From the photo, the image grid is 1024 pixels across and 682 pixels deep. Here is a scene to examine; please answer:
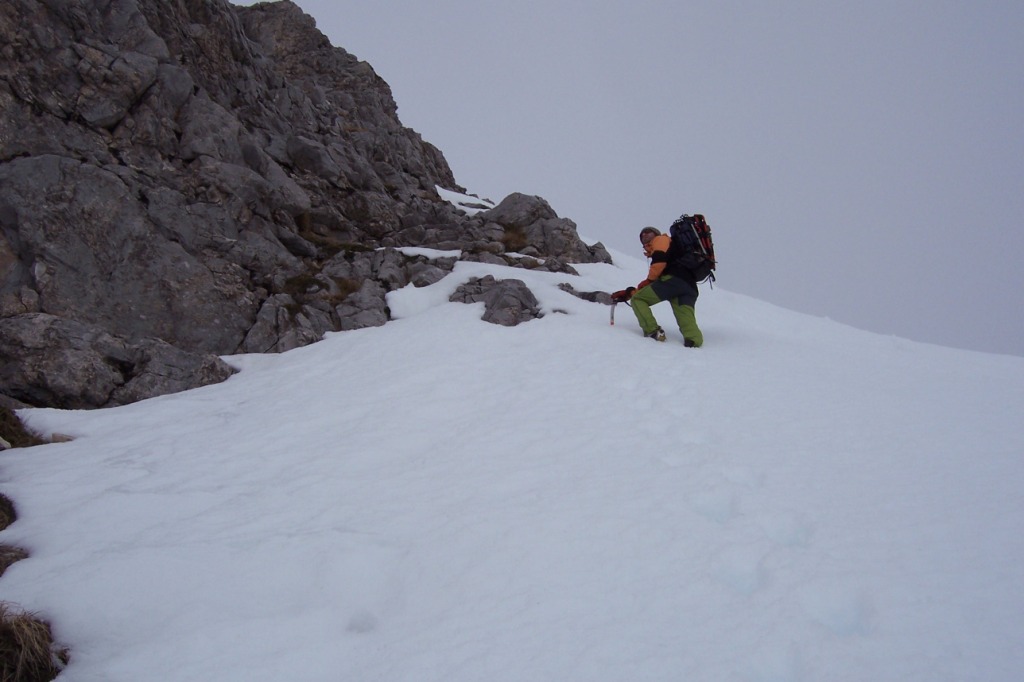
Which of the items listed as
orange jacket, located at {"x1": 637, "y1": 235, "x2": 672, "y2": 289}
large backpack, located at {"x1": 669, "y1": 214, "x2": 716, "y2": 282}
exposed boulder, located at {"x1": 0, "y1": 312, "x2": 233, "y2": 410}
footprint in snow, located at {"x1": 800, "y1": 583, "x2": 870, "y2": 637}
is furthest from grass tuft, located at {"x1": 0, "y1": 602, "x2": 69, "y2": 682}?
large backpack, located at {"x1": 669, "y1": 214, "x2": 716, "y2": 282}

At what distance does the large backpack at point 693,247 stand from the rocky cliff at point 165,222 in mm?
7494

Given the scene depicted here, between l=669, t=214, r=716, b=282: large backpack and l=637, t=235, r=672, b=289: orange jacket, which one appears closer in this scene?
l=669, t=214, r=716, b=282: large backpack

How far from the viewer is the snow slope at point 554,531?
3.31 metres

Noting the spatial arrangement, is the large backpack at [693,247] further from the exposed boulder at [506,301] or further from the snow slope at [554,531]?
the exposed boulder at [506,301]

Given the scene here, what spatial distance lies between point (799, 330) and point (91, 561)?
52.2 feet

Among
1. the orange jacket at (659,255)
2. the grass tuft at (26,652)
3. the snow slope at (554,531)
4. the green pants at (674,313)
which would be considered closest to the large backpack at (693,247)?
the orange jacket at (659,255)

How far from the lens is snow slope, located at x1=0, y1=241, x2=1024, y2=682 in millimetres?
3312

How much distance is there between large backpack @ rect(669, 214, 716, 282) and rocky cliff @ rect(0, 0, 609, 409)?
24.6ft

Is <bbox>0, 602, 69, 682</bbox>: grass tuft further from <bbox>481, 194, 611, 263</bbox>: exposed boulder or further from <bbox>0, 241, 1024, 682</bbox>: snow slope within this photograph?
<bbox>481, 194, 611, 263</bbox>: exposed boulder

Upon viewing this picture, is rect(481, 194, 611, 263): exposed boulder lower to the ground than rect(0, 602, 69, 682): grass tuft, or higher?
higher

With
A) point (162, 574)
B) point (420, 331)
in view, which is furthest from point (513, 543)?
point (420, 331)

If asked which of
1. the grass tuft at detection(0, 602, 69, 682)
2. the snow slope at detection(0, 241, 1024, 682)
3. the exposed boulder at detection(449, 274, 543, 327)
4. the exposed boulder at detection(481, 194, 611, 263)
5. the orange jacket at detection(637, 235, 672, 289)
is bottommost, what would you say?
the grass tuft at detection(0, 602, 69, 682)

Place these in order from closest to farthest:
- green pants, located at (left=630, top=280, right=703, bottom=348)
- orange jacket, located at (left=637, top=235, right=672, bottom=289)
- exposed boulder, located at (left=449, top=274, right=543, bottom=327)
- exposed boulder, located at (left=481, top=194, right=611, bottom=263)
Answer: green pants, located at (left=630, top=280, right=703, bottom=348) → orange jacket, located at (left=637, top=235, right=672, bottom=289) → exposed boulder, located at (left=449, top=274, right=543, bottom=327) → exposed boulder, located at (left=481, top=194, right=611, bottom=263)

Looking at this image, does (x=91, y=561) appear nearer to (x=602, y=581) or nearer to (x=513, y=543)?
(x=513, y=543)
